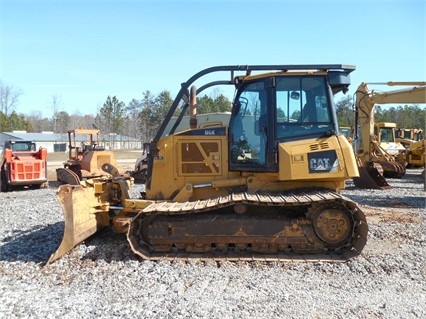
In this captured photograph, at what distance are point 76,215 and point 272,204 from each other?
2.96 m

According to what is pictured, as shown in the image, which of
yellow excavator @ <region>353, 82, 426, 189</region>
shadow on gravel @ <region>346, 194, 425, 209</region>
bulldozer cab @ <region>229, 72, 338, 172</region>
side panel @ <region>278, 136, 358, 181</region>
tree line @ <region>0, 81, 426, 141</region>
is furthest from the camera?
tree line @ <region>0, 81, 426, 141</region>

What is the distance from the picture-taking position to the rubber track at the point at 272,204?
18.6ft

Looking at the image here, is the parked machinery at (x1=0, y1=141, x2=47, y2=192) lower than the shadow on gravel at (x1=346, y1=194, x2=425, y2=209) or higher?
higher

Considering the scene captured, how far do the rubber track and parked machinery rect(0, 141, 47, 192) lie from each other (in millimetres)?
12401

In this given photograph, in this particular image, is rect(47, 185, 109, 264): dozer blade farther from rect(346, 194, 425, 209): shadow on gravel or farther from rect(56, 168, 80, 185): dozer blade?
rect(346, 194, 425, 209): shadow on gravel

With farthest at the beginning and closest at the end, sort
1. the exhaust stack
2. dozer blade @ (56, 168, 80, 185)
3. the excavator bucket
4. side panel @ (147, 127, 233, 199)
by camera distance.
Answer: the excavator bucket
dozer blade @ (56, 168, 80, 185)
the exhaust stack
side panel @ (147, 127, 233, 199)

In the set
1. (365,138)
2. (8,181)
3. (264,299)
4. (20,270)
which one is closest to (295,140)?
(264,299)

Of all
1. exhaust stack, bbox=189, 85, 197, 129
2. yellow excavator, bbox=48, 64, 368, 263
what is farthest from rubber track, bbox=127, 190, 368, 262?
exhaust stack, bbox=189, 85, 197, 129

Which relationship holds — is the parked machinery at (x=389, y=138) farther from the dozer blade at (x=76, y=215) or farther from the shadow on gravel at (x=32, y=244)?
the dozer blade at (x=76, y=215)

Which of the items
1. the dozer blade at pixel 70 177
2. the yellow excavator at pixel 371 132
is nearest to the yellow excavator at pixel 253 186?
the dozer blade at pixel 70 177

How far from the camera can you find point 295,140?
20.1 feet

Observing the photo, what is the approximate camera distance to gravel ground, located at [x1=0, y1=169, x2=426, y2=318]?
423cm

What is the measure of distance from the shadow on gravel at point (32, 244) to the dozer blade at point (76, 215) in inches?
18.6

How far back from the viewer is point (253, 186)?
6438mm
